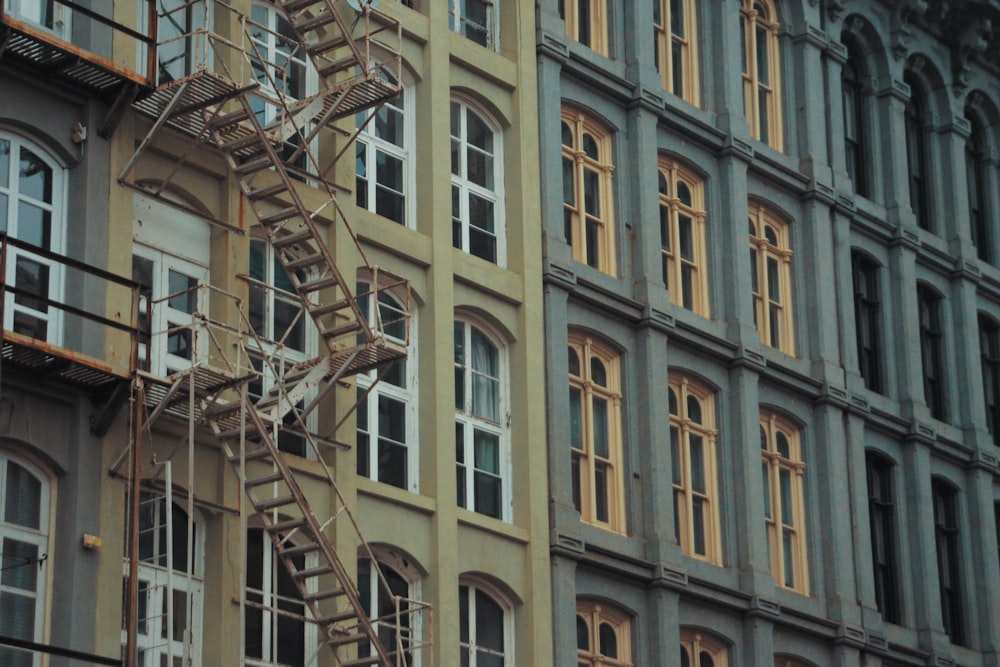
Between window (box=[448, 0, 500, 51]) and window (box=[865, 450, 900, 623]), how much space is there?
35.8ft

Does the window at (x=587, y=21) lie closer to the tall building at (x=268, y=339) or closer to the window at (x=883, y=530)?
the tall building at (x=268, y=339)

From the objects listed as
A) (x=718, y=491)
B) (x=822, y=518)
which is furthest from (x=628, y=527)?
(x=822, y=518)

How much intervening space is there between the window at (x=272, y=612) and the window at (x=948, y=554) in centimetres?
1631

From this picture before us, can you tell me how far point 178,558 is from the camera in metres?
28.9

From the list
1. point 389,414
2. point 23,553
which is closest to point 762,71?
point 389,414

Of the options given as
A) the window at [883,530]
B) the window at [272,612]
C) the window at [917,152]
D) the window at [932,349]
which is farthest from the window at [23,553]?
the window at [917,152]

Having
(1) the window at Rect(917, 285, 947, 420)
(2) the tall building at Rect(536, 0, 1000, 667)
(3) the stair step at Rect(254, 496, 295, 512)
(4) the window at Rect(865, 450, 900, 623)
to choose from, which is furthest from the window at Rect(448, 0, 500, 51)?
(1) the window at Rect(917, 285, 947, 420)

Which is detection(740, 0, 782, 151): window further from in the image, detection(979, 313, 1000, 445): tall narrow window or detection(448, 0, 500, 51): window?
detection(979, 313, 1000, 445): tall narrow window

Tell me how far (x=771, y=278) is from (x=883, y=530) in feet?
16.3

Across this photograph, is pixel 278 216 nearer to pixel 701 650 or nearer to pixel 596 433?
pixel 596 433

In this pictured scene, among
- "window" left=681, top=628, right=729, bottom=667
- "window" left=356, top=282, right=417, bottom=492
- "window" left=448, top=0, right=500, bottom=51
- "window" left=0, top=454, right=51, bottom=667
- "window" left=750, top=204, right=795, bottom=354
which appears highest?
"window" left=448, top=0, right=500, bottom=51

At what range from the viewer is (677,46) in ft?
136

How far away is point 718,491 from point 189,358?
38.7 feet

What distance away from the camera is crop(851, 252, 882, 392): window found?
43.3m
